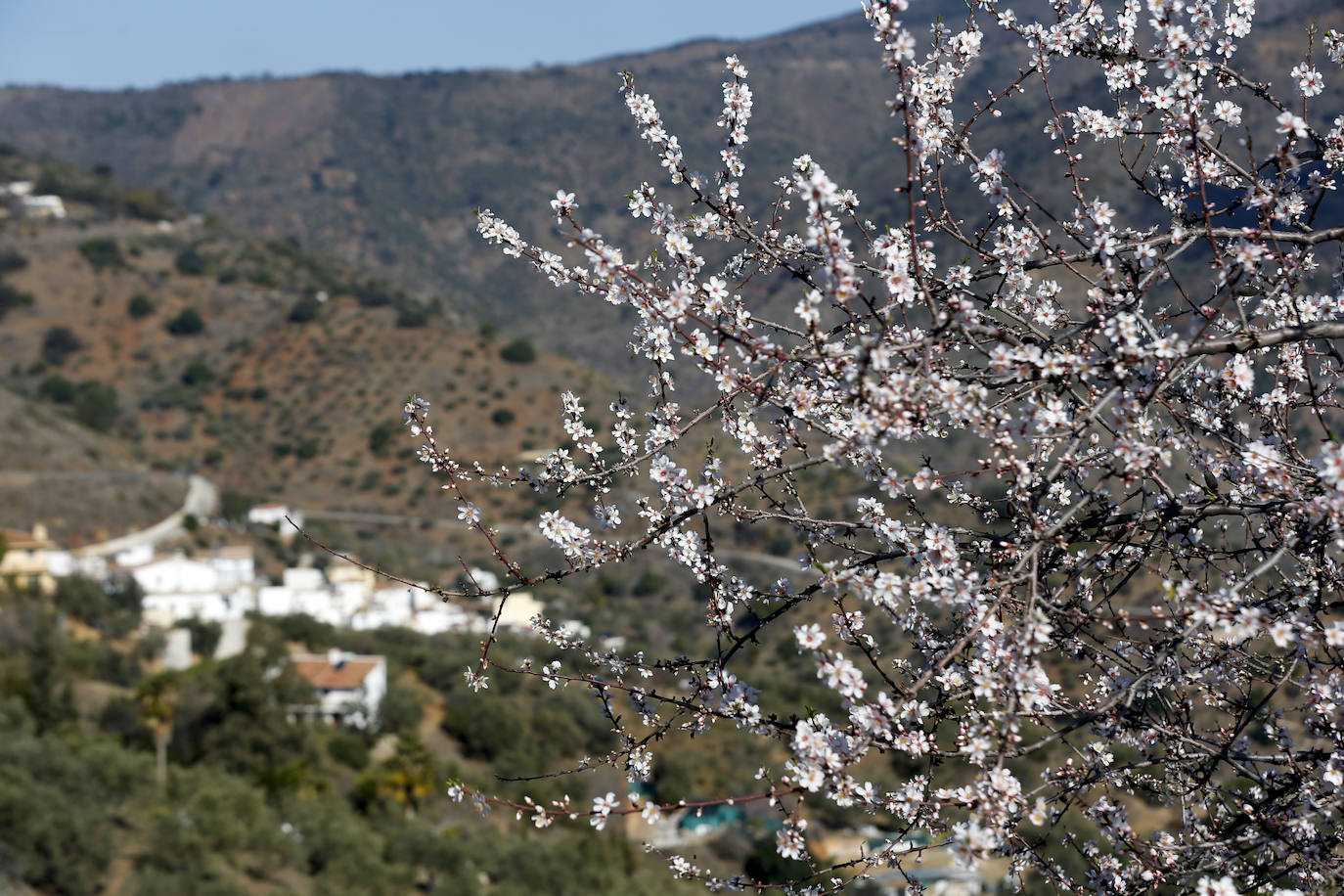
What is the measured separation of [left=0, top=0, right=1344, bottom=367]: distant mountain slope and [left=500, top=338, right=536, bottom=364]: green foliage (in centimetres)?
2909

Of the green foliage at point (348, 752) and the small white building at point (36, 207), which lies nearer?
the green foliage at point (348, 752)

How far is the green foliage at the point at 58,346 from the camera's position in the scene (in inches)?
2630

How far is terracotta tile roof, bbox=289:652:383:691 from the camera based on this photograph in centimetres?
3591

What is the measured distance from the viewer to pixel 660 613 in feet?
160

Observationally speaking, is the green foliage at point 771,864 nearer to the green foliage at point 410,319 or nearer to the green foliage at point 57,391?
the green foliage at point 57,391

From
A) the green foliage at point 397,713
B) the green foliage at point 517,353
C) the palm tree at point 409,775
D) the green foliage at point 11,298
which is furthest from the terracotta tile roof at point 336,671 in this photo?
the green foliage at point 11,298

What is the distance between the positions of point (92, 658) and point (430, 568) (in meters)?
17.6

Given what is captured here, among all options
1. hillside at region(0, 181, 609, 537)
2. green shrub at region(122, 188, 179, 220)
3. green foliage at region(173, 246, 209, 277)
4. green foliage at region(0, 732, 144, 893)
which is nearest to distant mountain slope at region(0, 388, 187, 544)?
hillside at region(0, 181, 609, 537)

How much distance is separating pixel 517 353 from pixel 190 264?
2311cm

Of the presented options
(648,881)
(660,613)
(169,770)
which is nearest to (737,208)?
(648,881)

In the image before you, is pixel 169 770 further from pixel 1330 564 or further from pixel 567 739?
pixel 1330 564

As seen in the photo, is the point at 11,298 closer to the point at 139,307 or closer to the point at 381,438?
the point at 139,307

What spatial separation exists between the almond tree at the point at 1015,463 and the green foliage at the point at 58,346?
234ft

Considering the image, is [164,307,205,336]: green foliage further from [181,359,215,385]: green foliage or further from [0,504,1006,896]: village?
[0,504,1006,896]: village
